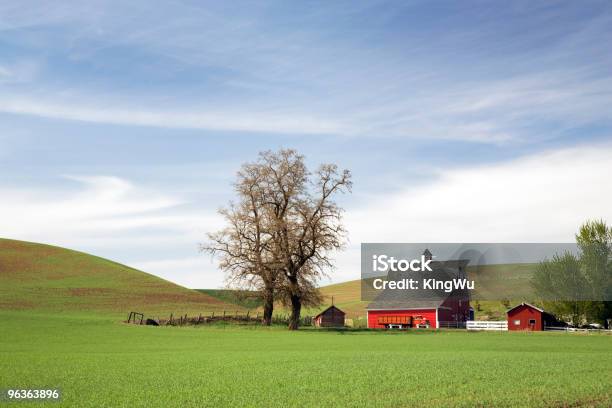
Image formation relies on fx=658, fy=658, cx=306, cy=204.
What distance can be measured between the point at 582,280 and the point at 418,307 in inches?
863

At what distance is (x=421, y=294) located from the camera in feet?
300

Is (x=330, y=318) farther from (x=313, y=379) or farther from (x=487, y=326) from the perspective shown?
(x=313, y=379)

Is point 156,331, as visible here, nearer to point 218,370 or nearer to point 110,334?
point 110,334

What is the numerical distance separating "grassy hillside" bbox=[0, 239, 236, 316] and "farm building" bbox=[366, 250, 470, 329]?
26.4 metres

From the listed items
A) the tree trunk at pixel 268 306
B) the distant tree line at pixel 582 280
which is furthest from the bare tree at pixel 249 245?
the distant tree line at pixel 582 280

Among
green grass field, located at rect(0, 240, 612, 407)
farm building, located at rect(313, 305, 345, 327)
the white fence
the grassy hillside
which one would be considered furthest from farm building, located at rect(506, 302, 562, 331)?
the grassy hillside

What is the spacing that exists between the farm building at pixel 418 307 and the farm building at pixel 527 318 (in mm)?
7435

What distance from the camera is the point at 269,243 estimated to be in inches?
2714

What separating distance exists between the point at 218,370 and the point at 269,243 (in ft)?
141

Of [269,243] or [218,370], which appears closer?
[218,370]

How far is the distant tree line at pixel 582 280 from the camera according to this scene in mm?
85562

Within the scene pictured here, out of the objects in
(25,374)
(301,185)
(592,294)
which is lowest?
(25,374)

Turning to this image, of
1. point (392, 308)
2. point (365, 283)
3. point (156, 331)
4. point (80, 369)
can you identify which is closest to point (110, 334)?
point (156, 331)

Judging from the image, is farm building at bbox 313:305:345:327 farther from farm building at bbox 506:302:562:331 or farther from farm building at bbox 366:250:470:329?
farm building at bbox 506:302:562:331
